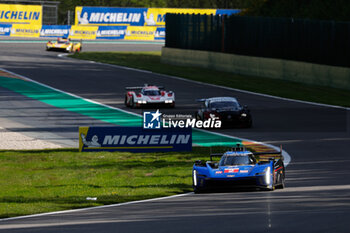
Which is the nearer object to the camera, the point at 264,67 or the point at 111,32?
the point at 264,67

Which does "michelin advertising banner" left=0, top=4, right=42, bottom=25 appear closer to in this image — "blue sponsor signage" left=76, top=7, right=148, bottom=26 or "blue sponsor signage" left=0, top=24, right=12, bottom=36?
"blue sponsor signage" left=0, top=24, right=12, bottom=36

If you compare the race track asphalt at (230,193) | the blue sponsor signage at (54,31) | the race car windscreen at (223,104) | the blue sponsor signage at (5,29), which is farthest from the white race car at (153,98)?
the blue sponsor signage at (5,29)

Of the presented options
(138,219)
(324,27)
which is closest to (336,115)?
(324,27)

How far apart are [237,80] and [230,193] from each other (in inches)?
1338

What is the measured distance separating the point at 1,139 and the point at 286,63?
86.6 ft

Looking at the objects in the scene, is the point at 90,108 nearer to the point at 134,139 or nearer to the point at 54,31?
the point at 134,139

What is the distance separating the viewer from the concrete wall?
48.4 m

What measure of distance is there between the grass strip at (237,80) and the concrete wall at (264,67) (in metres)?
0.63

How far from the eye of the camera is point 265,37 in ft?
184

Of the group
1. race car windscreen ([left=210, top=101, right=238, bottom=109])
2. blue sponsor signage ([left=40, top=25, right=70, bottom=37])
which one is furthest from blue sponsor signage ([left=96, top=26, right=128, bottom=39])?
race car windscreen ([left=210, top=101, right=238, bottom=109])

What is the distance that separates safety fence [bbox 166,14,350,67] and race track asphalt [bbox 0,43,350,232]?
6799 millimetres

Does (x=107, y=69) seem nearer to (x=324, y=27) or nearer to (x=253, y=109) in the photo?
(x=324, y=27)

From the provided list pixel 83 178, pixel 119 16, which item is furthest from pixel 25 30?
pixel 83 178

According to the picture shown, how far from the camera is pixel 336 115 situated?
1453 inches
